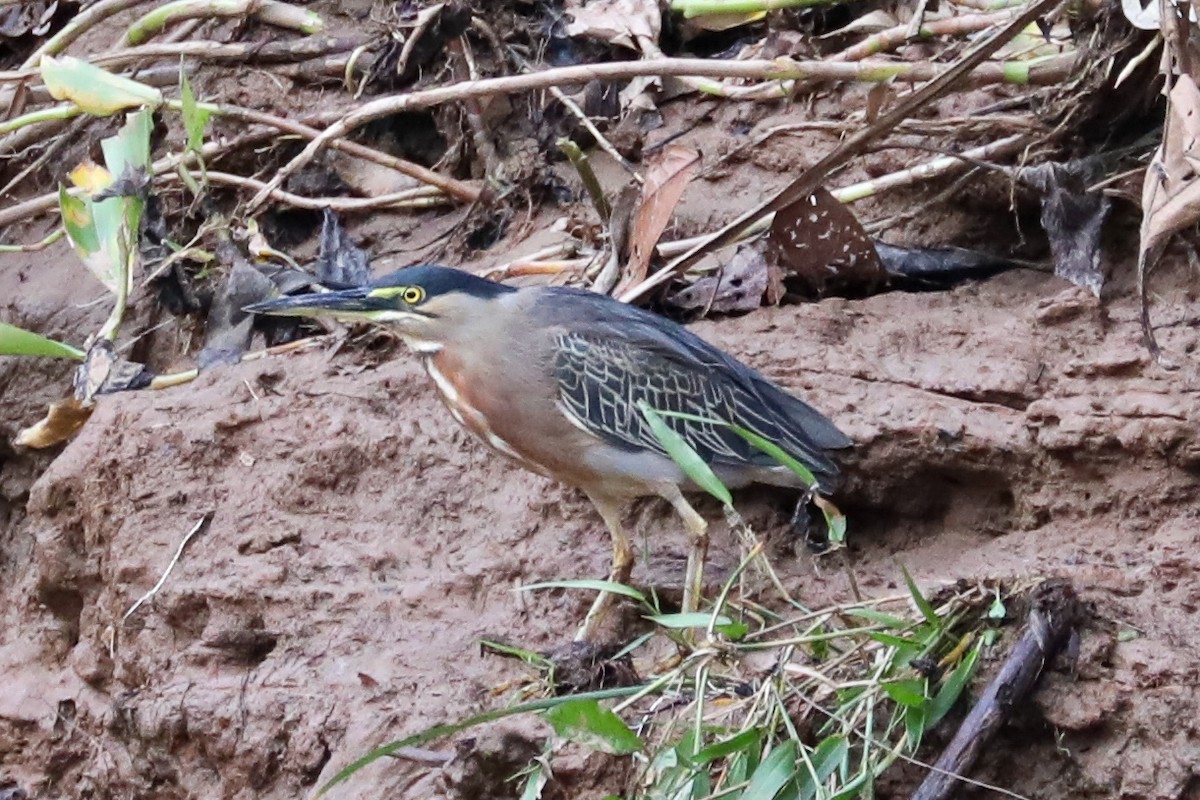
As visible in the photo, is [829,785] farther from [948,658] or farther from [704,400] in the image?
[704,400]

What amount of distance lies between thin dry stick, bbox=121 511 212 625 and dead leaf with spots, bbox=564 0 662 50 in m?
2.06

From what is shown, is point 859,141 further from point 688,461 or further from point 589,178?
point 688,461

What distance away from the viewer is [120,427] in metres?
4.30

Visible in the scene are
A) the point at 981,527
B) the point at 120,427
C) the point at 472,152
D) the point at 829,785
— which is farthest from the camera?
the point at 472,152

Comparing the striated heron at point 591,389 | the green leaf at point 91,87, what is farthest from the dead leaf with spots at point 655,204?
the green leaf at point 91,87

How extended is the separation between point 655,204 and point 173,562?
1582 mm

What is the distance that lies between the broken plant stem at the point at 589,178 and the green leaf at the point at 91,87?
1.24 metres

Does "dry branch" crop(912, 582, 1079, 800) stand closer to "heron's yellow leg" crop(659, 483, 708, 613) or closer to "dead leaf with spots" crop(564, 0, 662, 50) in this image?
"heron's yellow leg" crop(659, 483, 708, 613)

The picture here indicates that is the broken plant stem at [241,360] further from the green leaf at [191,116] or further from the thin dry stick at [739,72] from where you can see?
Answer: the thin dry stick at [739,72]

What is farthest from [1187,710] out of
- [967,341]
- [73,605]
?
[73,605]

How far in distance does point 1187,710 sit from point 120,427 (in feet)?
9.35

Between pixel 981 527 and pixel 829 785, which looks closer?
pixel 829 785

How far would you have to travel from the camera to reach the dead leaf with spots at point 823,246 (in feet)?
13.4

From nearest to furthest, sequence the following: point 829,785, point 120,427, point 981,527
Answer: point 829,785 → point 981,527 → point 120,427
